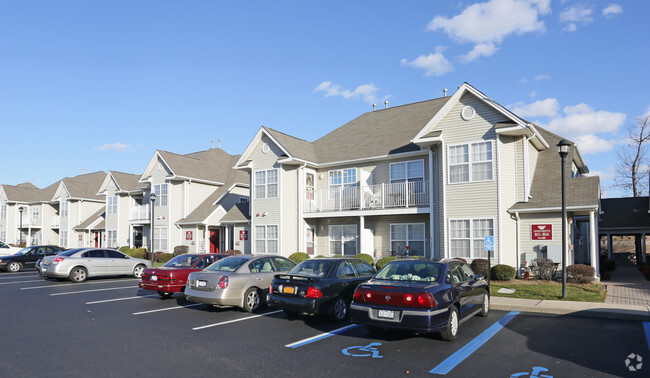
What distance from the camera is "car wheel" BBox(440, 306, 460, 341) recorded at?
8.11 meters

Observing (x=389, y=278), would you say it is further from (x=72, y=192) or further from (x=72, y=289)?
(x=72, y=192)

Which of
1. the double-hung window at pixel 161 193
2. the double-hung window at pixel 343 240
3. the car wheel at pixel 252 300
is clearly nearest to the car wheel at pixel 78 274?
the car wheel at pixel 252 300

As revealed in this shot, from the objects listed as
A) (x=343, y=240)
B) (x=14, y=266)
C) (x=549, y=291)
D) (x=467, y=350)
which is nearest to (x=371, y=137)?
(x=343, y=240)

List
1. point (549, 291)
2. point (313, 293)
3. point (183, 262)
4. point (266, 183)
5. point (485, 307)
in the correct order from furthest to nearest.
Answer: point (266, 183), point (183, 262), point (549, 291), point (485, 307), point (313, 293)

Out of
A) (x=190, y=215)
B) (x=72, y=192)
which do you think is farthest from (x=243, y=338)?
(x=72, y=192)

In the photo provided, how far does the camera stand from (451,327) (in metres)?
8.24

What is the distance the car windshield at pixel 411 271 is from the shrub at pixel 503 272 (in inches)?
343

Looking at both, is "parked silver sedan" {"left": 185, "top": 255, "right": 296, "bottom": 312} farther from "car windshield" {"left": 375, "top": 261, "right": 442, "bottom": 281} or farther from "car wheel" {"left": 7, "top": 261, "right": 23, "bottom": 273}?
"car wheel" {"left": 7, "top": 261, "right": 23, "bottom": 273}

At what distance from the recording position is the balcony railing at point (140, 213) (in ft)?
108

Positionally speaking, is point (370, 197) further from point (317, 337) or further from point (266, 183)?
point (317, 337)

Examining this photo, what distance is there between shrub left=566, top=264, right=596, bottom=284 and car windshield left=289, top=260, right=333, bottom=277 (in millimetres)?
10130

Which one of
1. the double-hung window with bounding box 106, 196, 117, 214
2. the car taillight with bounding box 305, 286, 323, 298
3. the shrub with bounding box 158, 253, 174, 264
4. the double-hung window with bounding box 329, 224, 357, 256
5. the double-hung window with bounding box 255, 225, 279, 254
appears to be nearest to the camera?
the car taillight with bounding box 305, 286, 323, 298

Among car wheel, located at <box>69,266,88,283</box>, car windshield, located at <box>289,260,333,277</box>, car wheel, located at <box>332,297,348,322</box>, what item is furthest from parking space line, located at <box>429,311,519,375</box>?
car wheel, located at <box>69,266,88,283</box>

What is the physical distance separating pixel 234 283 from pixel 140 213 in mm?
25209
